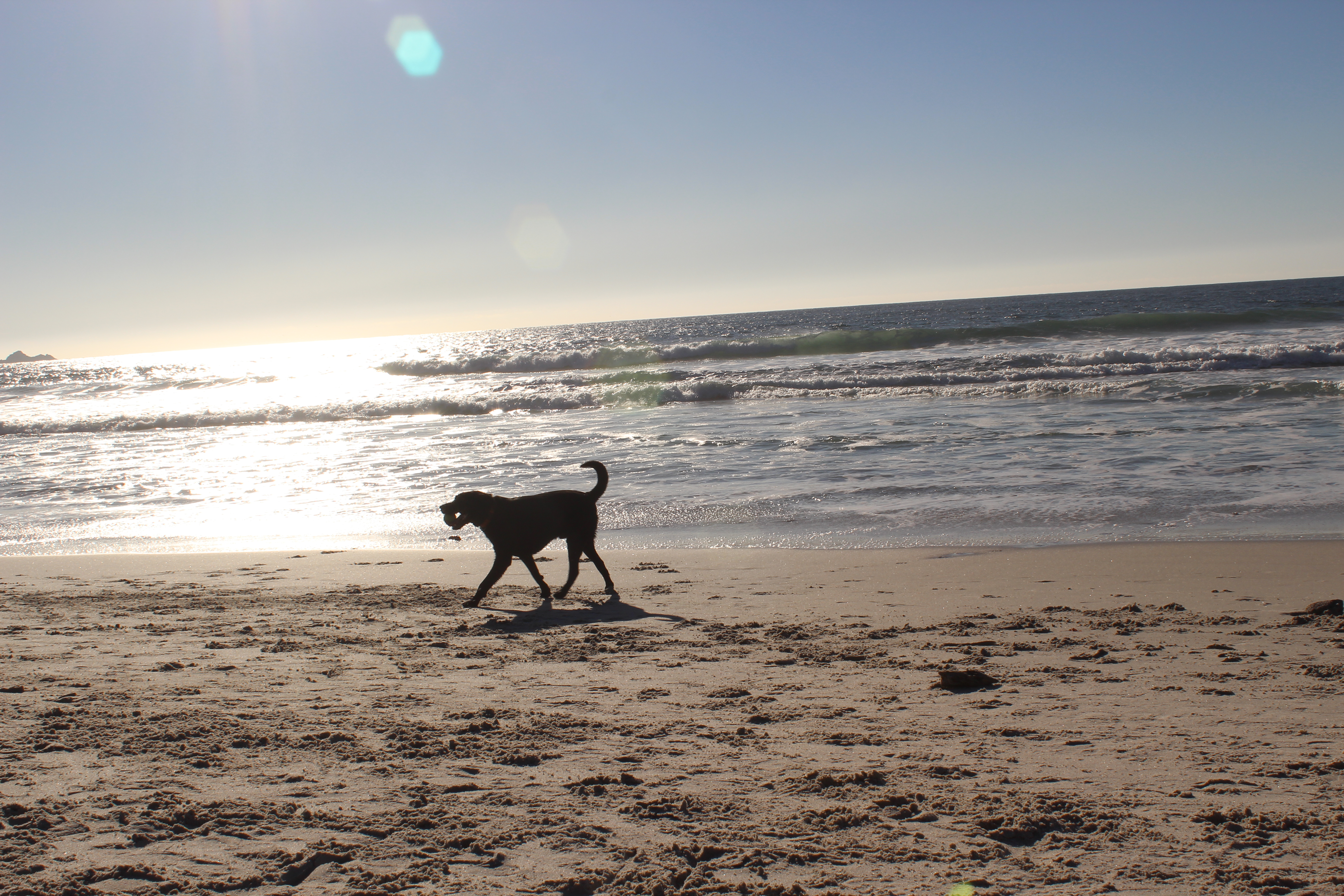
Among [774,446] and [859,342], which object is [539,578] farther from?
[859,342]

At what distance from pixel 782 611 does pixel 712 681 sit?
1.42 m

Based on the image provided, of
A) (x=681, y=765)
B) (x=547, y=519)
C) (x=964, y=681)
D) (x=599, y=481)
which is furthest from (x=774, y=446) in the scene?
(x=681, y=765)

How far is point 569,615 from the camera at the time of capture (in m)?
5.14

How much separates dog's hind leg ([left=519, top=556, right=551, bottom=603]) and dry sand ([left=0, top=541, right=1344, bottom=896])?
262 mm

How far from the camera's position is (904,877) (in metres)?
1.97

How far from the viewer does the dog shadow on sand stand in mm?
4852

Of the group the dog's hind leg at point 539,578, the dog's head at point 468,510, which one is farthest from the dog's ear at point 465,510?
the dog's hind leg at point 539,578

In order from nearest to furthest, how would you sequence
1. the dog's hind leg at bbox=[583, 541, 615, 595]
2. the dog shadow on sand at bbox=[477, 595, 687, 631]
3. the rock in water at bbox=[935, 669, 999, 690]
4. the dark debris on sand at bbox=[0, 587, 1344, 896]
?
the dark debris on sand at bbox=[0, 587, 1344, 896]
the rock in water at bbox=[935, 669, 999, 690]
the dog shadow on sand at bbox=[477, 595, 687, 631]
the dog's hind leg at bbox=[583, 541, 615, 595]

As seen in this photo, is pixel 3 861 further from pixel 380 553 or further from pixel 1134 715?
pixel 380 553

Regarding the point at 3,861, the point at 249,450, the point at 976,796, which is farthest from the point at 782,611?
the point at 249,450

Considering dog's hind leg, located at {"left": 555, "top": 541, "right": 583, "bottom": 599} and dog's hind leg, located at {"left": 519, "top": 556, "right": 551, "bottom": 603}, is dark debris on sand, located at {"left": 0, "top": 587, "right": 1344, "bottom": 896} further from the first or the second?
dog's hind leg, located at {"left": 555, "top": 541, "right": 583, "bottom": 599}

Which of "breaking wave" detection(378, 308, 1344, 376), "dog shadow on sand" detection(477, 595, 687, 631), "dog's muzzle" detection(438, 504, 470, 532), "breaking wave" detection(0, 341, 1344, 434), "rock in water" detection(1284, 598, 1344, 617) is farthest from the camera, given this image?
"breaking wave" detection(378, 308, 1344, 376)

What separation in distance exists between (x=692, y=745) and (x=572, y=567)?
9.95ft

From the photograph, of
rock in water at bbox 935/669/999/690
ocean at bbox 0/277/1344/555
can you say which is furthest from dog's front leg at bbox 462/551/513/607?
rock in water at bbox 935/669/999/690
